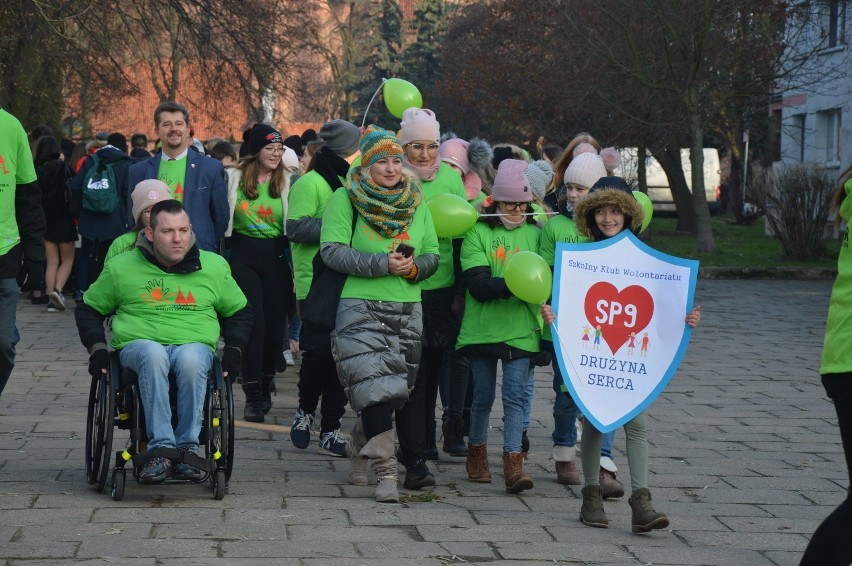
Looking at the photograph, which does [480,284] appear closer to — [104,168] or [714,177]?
[104,168]

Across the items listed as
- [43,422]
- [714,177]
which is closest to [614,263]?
[43,422]

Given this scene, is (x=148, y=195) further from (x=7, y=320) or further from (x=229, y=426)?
(x=229, y=426)

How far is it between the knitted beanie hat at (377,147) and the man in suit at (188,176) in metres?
2.23

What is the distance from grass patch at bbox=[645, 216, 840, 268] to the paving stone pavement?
13.9 m

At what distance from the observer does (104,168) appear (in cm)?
1515

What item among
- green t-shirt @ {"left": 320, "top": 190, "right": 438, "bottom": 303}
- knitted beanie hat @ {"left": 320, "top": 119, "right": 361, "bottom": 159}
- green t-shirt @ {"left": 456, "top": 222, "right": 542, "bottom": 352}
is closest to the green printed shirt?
knitted beanie hat @ {"left": 320, "top": 119, "right": 361, "bottom": 159}

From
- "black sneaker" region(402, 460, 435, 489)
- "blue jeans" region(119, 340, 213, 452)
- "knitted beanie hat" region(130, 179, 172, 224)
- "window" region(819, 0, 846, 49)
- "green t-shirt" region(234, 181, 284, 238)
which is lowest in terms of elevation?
"black sneaker" region(402, 460, 435, 489)

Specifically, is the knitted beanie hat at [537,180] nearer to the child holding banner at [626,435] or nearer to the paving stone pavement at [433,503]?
the child holding banner at [626,435]

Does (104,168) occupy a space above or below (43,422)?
above

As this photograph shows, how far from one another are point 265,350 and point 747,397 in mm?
3712

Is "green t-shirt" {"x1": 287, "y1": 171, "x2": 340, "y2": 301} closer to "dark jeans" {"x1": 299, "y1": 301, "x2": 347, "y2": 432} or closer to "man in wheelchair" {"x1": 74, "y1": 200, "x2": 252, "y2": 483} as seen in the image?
"dark jeans" {"x1": 299, "y1": 301, "x2": 347, "y2": 432}

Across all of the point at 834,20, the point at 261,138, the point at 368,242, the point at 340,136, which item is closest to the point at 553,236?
the point at 368,242

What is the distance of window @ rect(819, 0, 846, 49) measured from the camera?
2809 centimetres

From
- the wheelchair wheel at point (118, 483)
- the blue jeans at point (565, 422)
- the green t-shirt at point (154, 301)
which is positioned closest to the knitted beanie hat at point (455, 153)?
the blue jeans at point (565, 422)
